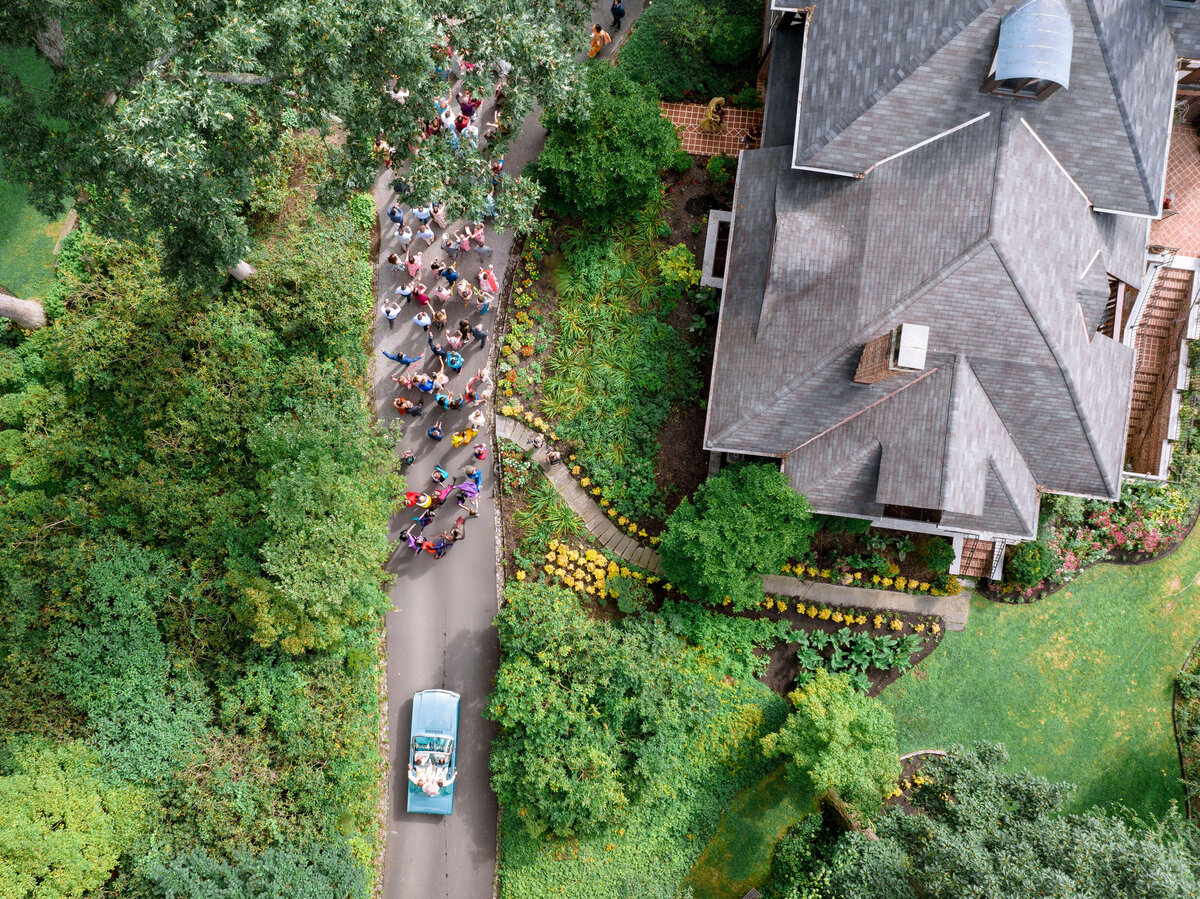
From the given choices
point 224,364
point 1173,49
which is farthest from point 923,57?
point 224,364

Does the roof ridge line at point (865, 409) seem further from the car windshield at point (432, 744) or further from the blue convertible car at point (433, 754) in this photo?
the car windshield at point (432, 744)

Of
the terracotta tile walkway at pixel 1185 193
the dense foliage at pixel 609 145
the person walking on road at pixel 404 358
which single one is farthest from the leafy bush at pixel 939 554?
the person walking on road at pixel 404 358

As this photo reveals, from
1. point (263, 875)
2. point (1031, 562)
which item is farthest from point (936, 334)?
point (263, 875)

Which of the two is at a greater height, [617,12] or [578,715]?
[617,12]

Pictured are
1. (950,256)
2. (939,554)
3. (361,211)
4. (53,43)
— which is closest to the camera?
(53,43)

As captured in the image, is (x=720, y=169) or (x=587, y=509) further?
(x=720, y=169)

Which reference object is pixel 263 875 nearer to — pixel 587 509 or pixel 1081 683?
pixel 587 509

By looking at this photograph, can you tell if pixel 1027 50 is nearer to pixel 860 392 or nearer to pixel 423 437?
pixel 860 392
